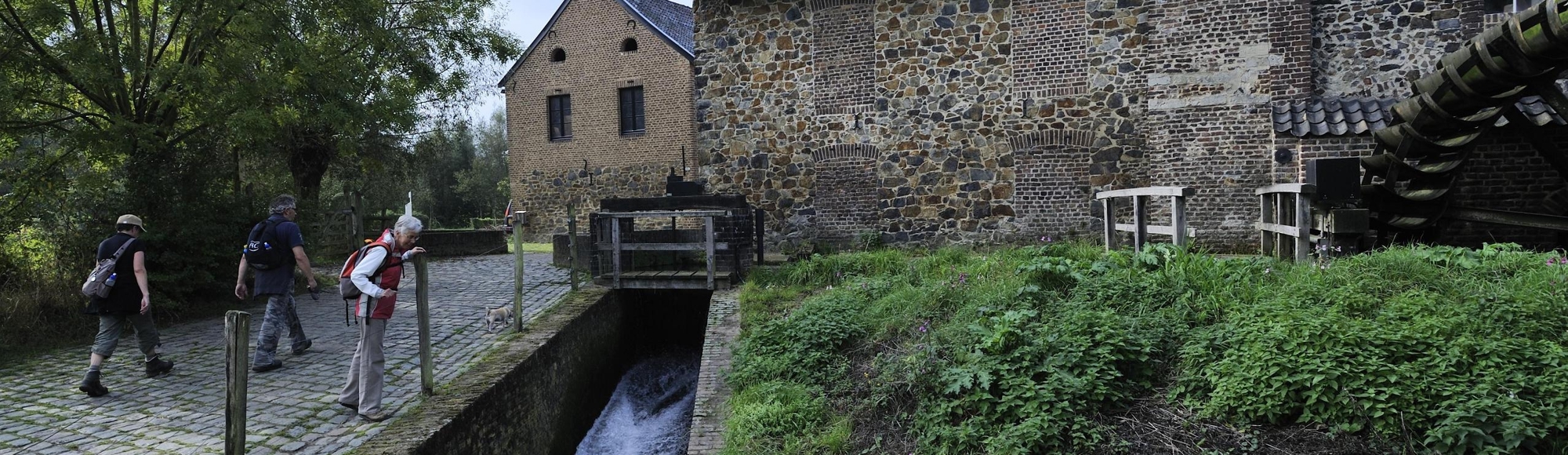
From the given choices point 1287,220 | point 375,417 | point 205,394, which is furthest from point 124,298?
point 1287,220

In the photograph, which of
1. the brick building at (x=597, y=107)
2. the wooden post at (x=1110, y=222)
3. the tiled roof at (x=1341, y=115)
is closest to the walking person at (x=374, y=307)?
the wooden post at (x=1110, y=222)

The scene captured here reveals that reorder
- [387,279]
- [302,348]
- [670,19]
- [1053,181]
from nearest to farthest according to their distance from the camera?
1. [387,279]
2. [302,348]
3. [1053,181]
4. [670,19]

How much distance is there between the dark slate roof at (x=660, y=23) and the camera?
837 inches

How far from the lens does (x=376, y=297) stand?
15.6 feet

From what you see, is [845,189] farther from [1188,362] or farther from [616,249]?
[1188,362]

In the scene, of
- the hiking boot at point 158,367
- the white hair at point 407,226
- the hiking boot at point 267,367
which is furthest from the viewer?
the hiking boot at point 267,367

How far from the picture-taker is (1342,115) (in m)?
9.39

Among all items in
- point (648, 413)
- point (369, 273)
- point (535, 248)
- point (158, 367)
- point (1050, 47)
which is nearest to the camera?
point (369, 273)

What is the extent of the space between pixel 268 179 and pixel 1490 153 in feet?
57.8

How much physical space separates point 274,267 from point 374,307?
2.12m

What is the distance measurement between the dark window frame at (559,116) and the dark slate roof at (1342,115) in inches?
712

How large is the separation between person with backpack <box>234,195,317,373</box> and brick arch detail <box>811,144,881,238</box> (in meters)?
7.59

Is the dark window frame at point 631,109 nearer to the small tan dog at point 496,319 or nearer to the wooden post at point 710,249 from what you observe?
the wooden post at point 710,249

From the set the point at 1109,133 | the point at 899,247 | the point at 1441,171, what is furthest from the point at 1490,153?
the point at 899,247
